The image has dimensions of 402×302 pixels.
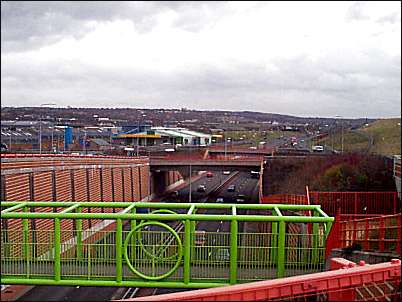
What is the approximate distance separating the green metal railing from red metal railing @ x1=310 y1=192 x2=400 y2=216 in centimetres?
985

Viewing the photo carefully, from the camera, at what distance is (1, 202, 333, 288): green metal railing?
616 centimetres

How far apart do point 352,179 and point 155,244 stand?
13.3m

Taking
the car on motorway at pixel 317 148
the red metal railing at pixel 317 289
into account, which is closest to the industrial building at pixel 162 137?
the car on motorway at pixel 317 148

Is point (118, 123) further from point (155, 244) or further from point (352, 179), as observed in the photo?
point (352, 179)

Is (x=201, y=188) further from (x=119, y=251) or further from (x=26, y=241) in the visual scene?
(x=119, y=251)

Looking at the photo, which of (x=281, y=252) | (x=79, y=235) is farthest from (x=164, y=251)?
(x=281, y=252)

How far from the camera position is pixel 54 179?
9.37m

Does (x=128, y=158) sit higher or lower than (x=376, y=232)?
higher

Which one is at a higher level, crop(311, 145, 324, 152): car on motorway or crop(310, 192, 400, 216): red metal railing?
crop(311, 145, 324, 152): car on motorway

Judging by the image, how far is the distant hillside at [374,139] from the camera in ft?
80.0

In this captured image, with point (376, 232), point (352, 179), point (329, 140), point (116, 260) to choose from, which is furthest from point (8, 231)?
point (329, 140)

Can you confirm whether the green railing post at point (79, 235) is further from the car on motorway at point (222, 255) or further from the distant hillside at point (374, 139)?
the distant hillside at point (374, 139)

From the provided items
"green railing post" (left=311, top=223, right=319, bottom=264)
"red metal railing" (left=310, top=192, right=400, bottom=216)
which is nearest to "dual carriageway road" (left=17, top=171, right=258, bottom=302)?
"green railing post" (left=311, top=223, right=319, bottom=264)

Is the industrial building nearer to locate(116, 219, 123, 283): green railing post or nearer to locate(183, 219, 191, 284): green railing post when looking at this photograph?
locate(116, 219, 123, 283): green railing post
